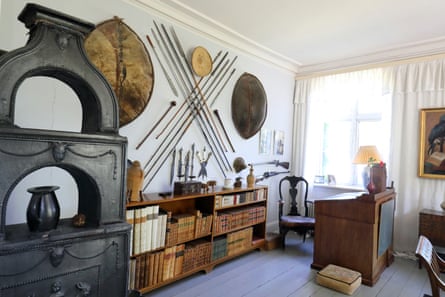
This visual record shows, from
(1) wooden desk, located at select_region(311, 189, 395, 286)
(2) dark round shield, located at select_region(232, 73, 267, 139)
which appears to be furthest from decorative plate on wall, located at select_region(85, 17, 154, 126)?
(1) wooden desk, located at select_region(311, 189, 395, 286)

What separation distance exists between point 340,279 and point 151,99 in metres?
2.65

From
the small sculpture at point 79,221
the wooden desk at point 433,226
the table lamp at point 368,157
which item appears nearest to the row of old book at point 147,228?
the small sculpture at point 79,221

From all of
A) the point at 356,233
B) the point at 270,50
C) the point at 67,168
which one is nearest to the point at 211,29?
the point at 270,50

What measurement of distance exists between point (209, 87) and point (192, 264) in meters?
2.10

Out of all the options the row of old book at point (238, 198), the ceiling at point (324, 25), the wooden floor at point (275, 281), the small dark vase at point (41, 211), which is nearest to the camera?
the small dark vase at point (41, 211)

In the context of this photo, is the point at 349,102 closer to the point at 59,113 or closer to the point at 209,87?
the point at 209,87

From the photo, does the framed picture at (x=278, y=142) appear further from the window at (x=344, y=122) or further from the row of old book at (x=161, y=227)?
the row of old book at (x=161, y=227)

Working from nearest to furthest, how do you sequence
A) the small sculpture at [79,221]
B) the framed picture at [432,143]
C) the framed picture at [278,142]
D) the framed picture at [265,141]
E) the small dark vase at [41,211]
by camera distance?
the small dark vase at [41,211] < the small sculpture at [79,221] < the framed picture at [432,143] < the framed picture at [265,141] < the framed picture at [278,142]

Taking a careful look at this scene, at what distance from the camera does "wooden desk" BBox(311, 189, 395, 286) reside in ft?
9.66

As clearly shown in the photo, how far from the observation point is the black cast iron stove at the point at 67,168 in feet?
4.75

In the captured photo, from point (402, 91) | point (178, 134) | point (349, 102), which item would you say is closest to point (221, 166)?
point (178, 134)

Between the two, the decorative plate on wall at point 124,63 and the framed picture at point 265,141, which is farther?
the framed picture at point 265,141

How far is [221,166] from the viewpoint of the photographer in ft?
12.4

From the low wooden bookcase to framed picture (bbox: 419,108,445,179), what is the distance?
2179mm
